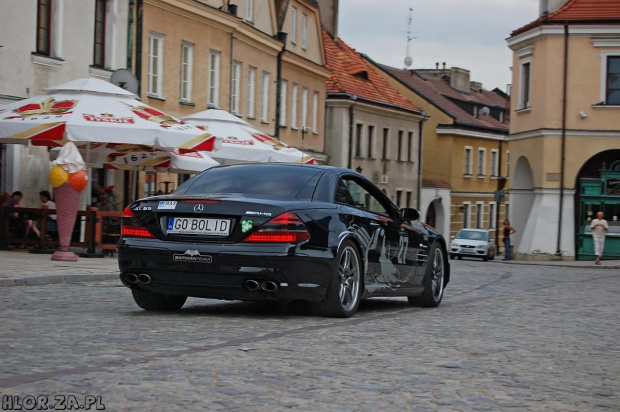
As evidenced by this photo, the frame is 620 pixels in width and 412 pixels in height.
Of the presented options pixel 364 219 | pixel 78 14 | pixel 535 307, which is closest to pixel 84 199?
pixel 78 14

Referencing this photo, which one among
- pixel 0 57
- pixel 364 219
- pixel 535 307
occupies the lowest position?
pixel 535 307

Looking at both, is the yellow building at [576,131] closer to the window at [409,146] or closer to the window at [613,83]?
the window at [613,83]

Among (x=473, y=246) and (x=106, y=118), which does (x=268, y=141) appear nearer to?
(x=106, y=118)

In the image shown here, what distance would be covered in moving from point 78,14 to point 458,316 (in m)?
18.5

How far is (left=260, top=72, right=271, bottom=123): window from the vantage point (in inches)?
1753

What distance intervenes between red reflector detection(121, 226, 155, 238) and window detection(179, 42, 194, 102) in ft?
83.9

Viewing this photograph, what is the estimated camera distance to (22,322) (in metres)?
9.62

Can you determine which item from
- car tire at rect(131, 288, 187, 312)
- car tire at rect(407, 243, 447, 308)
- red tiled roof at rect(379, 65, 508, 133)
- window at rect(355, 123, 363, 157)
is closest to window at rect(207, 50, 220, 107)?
window at rect(355, 123, 363, 157)

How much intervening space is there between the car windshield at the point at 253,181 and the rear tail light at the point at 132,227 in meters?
0.69

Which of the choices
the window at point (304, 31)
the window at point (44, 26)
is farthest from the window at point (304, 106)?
the window at point (44, 26)

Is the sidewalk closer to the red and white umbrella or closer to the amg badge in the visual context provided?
the red and white umbrella

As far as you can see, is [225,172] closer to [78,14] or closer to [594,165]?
[78,14]

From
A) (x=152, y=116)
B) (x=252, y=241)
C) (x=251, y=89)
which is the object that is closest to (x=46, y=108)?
(x=152, y=116)

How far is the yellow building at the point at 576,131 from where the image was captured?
150 ft
